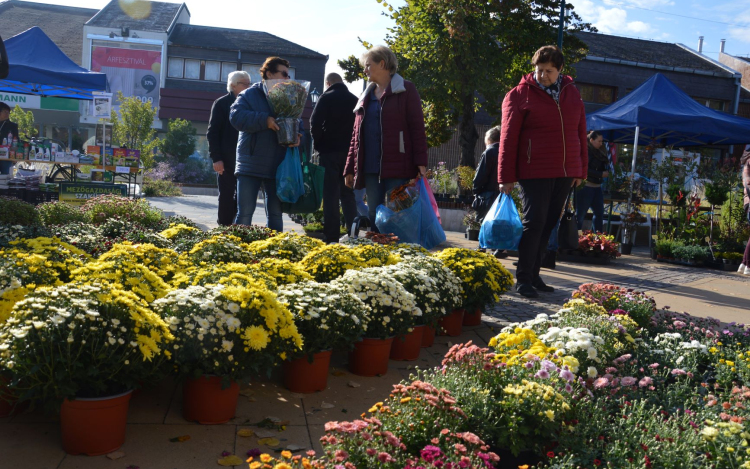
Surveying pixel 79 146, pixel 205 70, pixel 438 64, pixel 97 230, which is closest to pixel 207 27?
pixel 205 70

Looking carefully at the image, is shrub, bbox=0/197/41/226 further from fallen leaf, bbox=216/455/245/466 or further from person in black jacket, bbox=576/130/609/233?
person in black jacket, bbox=576/130/609/233

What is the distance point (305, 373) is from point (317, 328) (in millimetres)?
248

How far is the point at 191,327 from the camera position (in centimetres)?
273

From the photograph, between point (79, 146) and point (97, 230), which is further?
point (79, 146)

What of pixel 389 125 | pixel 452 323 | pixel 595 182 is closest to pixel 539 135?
pixel 389 125

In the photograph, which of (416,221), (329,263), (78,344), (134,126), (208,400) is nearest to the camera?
(78,344)

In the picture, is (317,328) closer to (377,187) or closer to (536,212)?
(377,187)

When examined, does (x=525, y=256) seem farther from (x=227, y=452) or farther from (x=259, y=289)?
(x=227, y=452)

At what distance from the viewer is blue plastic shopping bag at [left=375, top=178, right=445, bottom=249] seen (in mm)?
6074

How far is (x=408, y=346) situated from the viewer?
4.06 m

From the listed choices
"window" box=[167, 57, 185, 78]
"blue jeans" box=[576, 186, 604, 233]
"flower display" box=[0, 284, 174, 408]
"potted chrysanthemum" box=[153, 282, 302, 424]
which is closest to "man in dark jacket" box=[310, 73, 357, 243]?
"potted chrysanthemum" box=[153, 282, 302, 424]

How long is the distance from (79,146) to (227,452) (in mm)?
40302

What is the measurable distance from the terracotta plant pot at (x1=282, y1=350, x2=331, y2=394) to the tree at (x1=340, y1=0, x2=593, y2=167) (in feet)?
41.8

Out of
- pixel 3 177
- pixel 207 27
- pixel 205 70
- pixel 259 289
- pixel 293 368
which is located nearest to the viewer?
pixel 259 289
